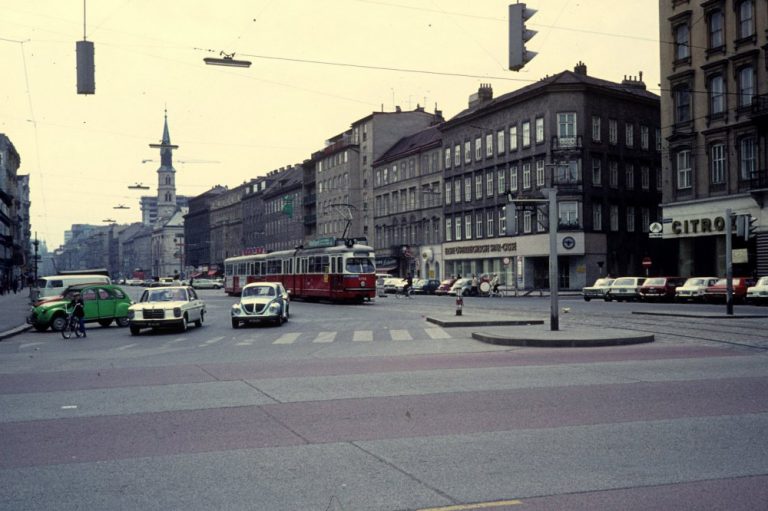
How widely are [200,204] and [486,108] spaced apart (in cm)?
11340

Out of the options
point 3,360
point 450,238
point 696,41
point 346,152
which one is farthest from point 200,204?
point 3,360

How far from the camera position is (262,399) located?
36.0 ft

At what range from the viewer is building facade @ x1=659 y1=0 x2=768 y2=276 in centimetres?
4441

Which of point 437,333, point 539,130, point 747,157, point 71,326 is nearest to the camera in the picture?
point 437,333

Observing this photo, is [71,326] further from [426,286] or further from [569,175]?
[569,175]

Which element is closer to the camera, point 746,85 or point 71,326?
point 71,326

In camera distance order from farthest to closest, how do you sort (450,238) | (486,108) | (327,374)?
(450,238)
(486,108)
(327,374)

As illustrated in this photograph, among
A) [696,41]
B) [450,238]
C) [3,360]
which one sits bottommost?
[3,360]

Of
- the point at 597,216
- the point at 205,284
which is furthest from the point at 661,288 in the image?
the point at 205,284

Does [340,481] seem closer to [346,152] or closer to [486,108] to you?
[486,108]

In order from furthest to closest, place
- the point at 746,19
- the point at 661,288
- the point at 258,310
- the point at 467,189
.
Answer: the point at 467,189, the point at 746,19, the point at 661,288, the point at 258,310

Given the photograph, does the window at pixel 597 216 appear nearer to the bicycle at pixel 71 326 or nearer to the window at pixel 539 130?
the window at pixel 539 130

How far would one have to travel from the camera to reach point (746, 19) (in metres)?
45.2

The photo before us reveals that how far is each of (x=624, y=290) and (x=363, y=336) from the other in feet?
95.2
